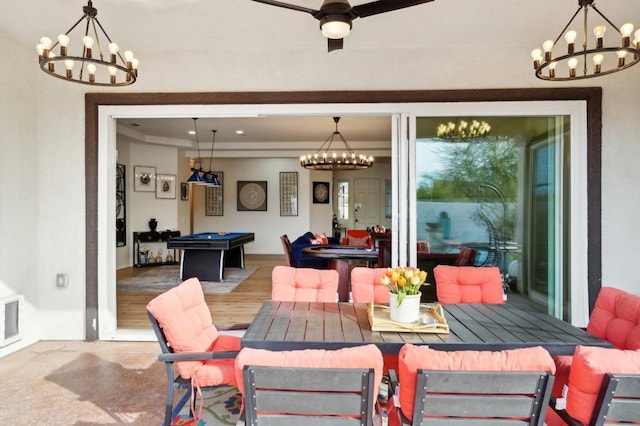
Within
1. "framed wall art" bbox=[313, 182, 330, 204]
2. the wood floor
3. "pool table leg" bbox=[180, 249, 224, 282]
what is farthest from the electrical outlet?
"framed wall art" bbox=[313, 182, 330, 204]

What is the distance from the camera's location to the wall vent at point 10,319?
361cm

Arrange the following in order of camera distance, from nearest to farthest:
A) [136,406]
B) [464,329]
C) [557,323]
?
[464,329] < [557,323] < [136,406]

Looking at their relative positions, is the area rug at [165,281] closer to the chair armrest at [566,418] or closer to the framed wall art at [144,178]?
the framed wall art at [144,178]

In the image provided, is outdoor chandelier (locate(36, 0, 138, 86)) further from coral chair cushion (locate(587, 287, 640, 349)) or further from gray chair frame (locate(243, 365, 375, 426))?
coral chair cushion (locate(587, 287, 640, 349))

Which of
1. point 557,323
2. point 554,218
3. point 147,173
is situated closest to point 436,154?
point 554,218

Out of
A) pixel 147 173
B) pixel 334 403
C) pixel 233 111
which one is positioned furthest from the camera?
pixel 147 173

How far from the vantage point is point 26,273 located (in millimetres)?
3953

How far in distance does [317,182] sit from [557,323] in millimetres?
9350

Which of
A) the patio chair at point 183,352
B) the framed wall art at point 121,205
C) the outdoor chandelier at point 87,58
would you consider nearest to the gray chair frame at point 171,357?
the patio chair at point 183,352

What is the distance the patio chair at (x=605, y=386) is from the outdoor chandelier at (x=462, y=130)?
116 inches

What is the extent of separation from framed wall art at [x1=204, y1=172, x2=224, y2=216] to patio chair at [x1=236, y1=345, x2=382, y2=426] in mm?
10399

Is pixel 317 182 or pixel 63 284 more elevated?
pixel 317 182

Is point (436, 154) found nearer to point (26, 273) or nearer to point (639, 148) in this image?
point (639, 148)

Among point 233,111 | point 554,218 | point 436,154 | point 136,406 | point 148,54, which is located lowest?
point 136,406
